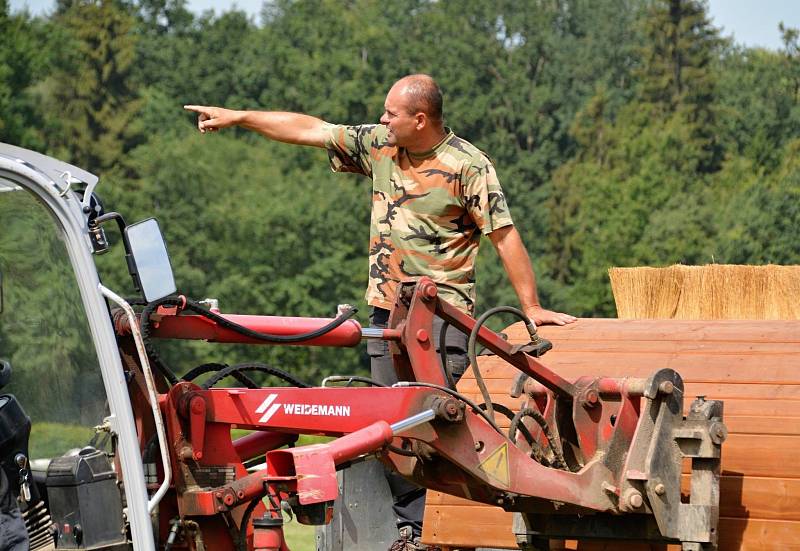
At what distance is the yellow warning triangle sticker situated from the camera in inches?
209

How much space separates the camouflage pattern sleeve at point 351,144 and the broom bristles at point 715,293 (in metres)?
1.56

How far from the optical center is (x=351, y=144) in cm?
700

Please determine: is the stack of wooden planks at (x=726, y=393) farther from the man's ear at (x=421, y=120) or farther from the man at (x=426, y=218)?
the man's ear at (x=421, y=120)

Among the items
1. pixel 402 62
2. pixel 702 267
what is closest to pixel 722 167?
pixel 402 62

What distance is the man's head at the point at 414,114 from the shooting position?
664 centimetres

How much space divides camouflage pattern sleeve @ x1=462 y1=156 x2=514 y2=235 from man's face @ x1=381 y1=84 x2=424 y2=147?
0.31 meters

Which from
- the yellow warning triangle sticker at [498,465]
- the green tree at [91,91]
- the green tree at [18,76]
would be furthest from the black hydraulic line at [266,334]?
the green tree at [91,91]

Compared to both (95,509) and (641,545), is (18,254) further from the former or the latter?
(641,545)

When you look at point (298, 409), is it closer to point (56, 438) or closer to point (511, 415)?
point (56, 438)

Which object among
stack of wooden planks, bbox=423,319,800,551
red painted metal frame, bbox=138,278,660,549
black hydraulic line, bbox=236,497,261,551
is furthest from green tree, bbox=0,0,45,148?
black hydraulic line, bbox=236,497,261,551

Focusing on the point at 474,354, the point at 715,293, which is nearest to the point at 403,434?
the point at 474,354

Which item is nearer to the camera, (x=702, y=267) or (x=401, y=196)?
(x=401, y=196)

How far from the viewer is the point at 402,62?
68.4 metres

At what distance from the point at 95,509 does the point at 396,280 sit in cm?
257
